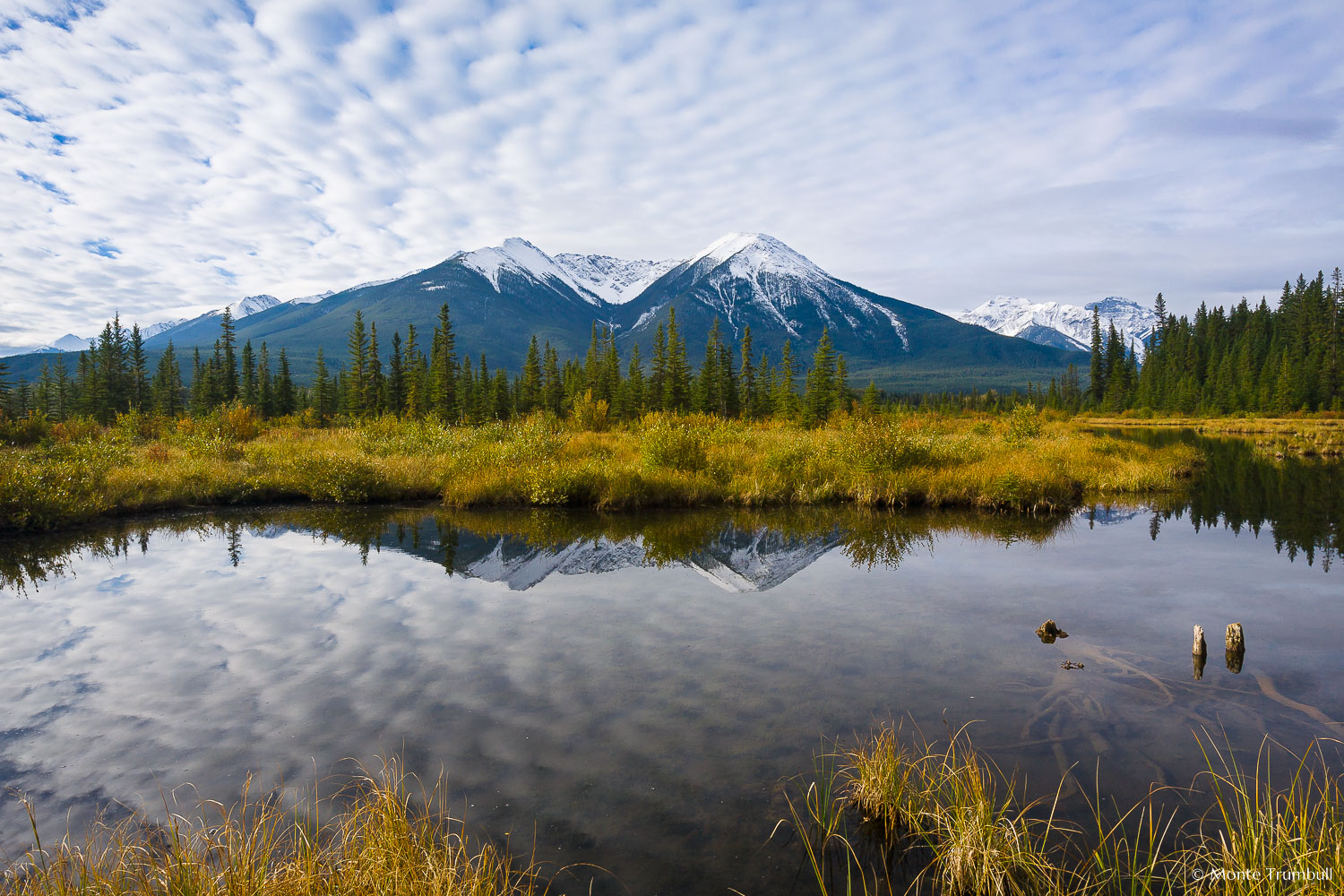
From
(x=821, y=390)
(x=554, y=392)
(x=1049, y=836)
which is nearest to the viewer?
(x=1049, y=836)

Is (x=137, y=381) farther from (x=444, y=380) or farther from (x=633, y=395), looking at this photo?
(x=633, y=395)

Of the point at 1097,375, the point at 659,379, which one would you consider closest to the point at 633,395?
the point at 659,379

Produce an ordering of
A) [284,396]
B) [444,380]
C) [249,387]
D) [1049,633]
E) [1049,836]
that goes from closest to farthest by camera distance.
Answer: [1049,836], [1049,633], [444,380], [249,387], [284,396]

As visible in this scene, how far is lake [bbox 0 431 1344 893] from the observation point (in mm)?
5668

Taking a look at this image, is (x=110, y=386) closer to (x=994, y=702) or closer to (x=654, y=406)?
(x=654, y=406)

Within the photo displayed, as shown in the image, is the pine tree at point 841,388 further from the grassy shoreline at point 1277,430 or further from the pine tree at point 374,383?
the pine tree at point 374,383

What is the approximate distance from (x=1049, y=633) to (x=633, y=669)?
596cm

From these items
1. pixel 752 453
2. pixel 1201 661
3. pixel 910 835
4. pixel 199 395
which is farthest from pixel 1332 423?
pixel 199 395

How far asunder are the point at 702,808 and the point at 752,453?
19.1 meters

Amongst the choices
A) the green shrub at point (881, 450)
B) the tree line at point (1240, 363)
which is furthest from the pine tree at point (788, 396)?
the tree line at point (1240, 363)

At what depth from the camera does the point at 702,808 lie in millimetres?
5375

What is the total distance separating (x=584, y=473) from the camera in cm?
2045

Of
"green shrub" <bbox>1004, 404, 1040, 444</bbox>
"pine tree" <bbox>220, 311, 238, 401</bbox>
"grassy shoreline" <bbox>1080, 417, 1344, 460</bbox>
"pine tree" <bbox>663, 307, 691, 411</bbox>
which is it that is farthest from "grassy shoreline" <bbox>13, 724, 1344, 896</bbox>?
"pine tree" <bbox>220, 311, 238, 401</bbox>

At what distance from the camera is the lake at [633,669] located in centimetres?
567
